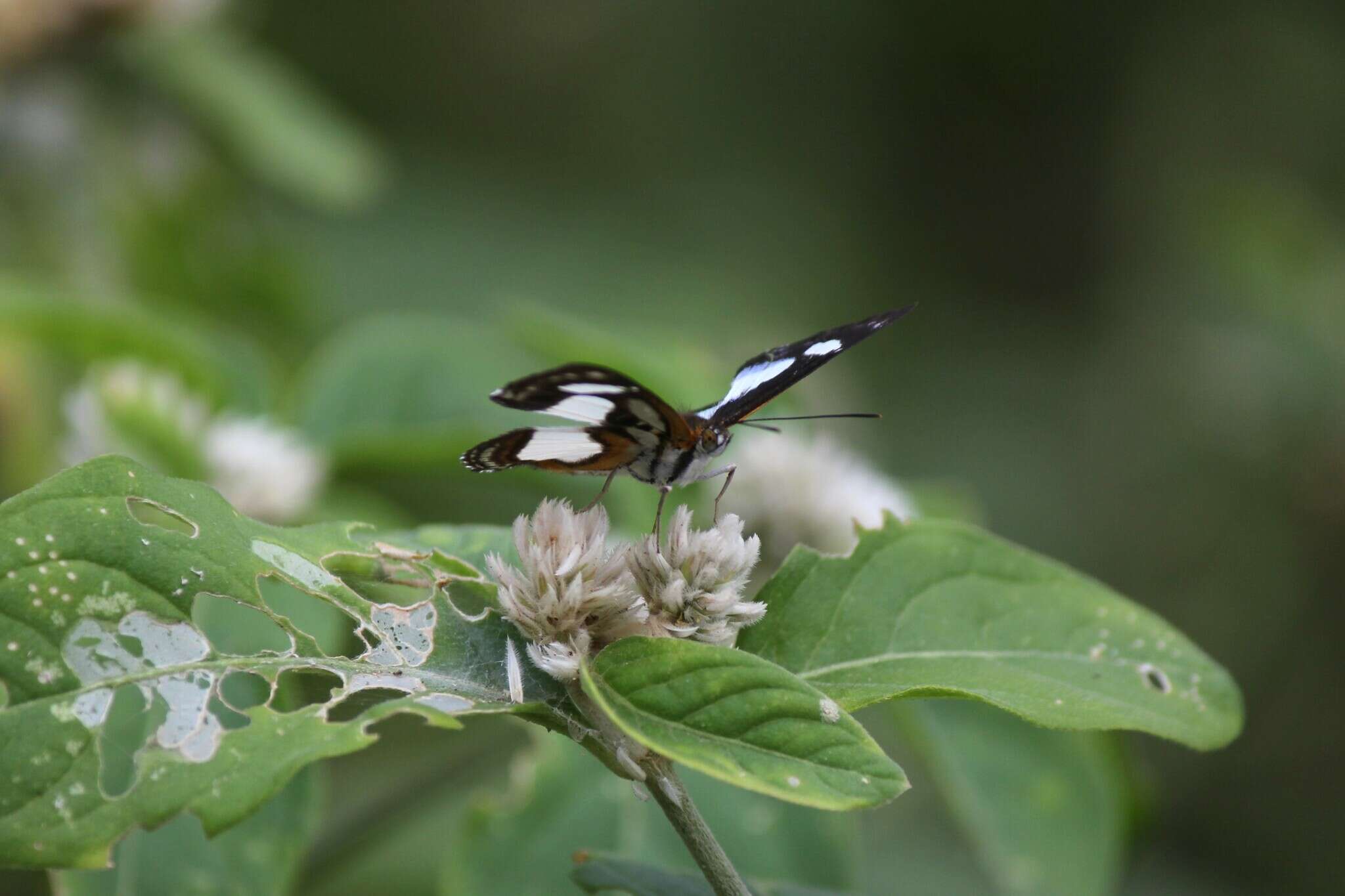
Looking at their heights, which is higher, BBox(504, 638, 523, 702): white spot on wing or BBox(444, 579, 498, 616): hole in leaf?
BBox(444, 579, 498, 616): hole in leaf

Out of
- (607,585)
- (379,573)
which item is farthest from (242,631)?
(607,585)

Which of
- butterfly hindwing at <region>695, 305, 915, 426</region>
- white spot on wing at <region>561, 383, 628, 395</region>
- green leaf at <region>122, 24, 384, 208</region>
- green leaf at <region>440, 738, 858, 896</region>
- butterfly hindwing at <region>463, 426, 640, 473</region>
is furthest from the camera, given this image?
green leaf at <region>122, 24, 384, 208</region>

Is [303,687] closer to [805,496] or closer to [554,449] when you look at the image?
[554,449]

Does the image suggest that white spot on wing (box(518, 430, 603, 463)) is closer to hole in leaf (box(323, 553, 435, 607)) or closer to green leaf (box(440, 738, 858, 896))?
hole in leaf (box(323, 553, 435, 607))

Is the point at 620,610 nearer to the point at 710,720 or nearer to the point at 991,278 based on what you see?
the point at 710,720

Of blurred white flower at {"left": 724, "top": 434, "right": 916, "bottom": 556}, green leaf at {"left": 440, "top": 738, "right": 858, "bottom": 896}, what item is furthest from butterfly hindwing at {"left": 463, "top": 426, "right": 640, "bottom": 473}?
blurred white flower at {"left": 724, "top": 434, "right": 916, "bottom": 556}

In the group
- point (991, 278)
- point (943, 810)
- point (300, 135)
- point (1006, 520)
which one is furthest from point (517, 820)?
point (991, 278)
